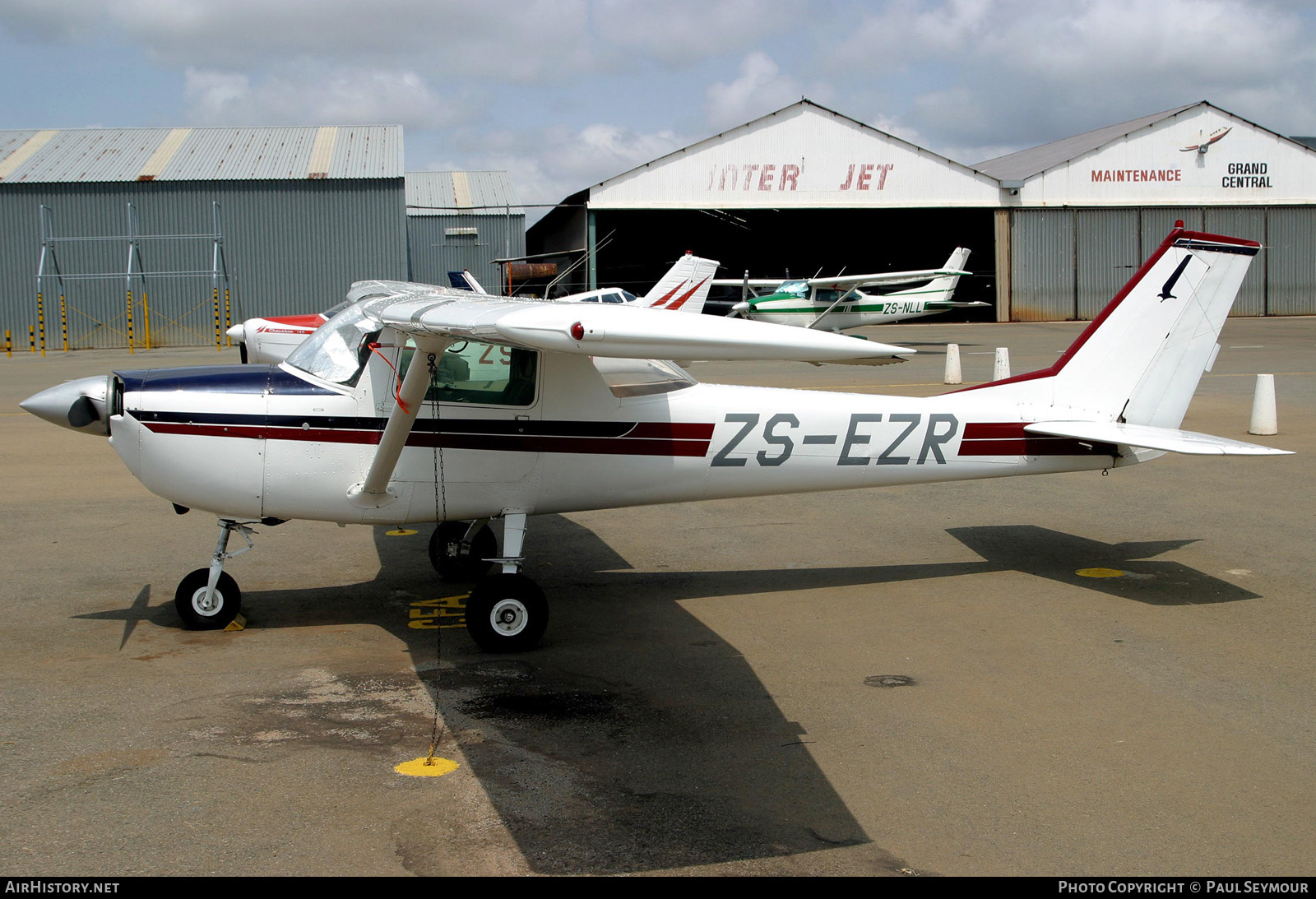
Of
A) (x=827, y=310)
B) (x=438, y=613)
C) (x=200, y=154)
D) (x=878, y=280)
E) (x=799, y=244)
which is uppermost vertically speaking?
(x=200, y=154)

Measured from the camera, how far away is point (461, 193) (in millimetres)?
45312

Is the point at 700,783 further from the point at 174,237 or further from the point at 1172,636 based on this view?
the point at 174,237

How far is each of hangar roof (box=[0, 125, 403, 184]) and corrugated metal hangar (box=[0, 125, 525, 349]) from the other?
3.7 inches

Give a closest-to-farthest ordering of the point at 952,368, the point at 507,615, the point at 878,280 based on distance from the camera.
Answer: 1. the point at 507,615
2. the point at 952,368
3. the point at 878,280

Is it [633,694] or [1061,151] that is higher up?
[1061,151]

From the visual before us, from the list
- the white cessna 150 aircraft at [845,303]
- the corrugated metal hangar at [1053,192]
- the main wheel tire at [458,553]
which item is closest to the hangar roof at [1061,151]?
the corrugated metal hangar at [1053,192]

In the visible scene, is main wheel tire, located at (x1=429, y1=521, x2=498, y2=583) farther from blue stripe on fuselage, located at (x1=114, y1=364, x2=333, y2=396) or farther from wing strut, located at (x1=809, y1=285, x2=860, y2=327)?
wing strut, located at (x1=809, y1=285, x2=860, y2=327)

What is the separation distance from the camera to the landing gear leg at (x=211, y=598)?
627 centimetres

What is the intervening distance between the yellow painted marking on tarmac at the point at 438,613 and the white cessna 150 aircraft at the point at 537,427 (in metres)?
0.46

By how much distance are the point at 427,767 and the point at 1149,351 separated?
5583 millimetres

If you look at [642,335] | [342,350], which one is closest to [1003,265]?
[342,350]

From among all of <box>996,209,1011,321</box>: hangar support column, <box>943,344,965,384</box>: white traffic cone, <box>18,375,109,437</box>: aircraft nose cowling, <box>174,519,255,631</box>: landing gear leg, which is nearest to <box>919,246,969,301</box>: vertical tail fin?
<box>996,209,1011,321</box>: hangar support column

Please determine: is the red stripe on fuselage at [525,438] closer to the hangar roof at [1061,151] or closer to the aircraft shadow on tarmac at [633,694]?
the aircraft shadow on tarmac at [633,694]

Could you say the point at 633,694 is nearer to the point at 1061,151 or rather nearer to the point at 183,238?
the point at 183,238
